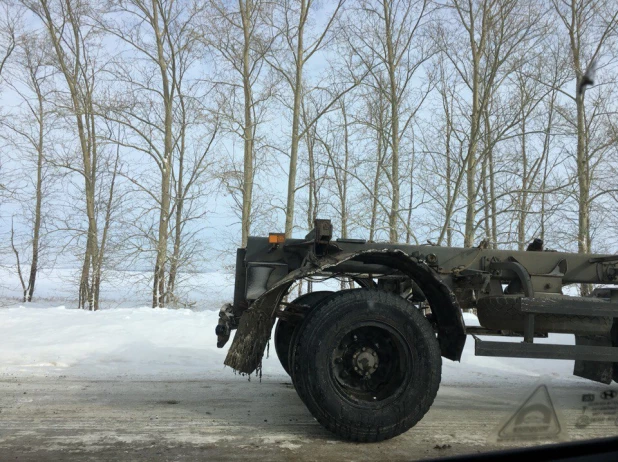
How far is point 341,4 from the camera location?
17.5 meters

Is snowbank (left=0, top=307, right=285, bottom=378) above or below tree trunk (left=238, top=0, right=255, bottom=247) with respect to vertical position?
below

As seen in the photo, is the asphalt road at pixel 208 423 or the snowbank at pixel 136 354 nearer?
the asphalt road at pixel 208 423

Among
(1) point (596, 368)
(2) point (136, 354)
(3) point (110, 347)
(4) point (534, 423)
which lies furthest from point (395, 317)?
(3) point (110, 347)

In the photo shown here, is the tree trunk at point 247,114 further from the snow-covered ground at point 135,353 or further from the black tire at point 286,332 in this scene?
the black tire at point 286,332

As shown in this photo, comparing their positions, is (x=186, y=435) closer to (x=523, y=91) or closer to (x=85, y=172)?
(x=523, y=91)

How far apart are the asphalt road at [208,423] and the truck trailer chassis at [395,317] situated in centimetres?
32

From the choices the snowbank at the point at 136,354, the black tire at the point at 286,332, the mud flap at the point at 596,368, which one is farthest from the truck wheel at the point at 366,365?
the snowbank at the point at 136,354

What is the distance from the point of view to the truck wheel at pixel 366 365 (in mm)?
3514

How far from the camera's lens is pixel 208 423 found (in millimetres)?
4047

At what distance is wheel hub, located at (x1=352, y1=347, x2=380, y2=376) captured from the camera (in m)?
3.67

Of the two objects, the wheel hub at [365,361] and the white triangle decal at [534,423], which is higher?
the wheel hub at [365,361]

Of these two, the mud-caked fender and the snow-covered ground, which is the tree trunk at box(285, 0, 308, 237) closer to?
the snow-covered ground

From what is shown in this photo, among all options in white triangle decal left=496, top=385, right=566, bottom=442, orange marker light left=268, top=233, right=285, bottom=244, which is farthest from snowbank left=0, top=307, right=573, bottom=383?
white triangle decal left=496, top=385, right=566, bottom=442

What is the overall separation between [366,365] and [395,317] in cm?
44
